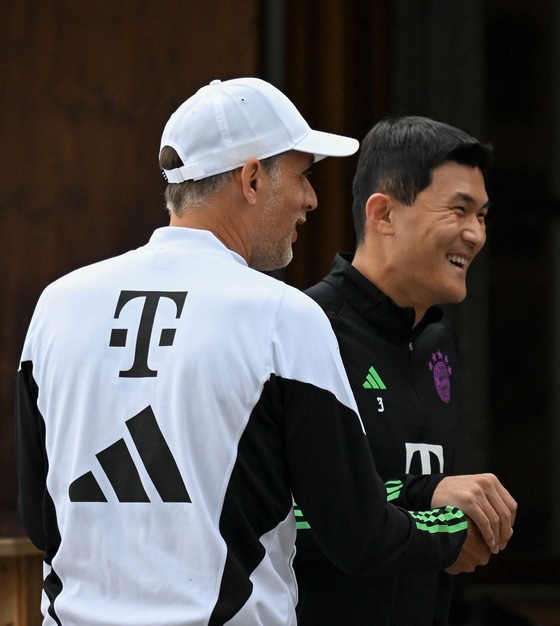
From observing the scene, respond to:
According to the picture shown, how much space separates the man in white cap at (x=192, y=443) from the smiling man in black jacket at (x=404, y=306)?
43cm

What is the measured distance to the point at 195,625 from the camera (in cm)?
132

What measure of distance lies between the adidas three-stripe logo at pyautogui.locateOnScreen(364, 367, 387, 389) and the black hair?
1.36 feet

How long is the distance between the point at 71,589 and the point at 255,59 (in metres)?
2.24

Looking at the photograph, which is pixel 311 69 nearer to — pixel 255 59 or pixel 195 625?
pixel 255 59

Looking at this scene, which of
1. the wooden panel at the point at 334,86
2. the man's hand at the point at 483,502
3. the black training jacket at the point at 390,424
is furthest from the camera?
the wooden panel at the point at 334,86

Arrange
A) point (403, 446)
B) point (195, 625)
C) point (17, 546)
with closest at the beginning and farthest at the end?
1. point (195, 625)
2. point (403, 446)
3. point (17, 546)

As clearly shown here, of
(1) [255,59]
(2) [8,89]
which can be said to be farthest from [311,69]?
(2) [8,89]

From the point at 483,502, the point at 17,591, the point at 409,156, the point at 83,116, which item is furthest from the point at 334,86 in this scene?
the point at 17,591

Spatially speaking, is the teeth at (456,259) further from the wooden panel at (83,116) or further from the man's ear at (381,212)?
the wooden panel at (83,116)

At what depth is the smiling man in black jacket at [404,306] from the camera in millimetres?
1941

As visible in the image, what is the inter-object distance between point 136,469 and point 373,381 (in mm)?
821

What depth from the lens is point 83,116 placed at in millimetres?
3131

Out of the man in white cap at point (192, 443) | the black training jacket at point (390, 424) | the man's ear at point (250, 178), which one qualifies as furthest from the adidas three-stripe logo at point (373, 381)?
the man's ear at point (250, 178)

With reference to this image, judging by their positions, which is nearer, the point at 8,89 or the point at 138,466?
the point at 138,466
